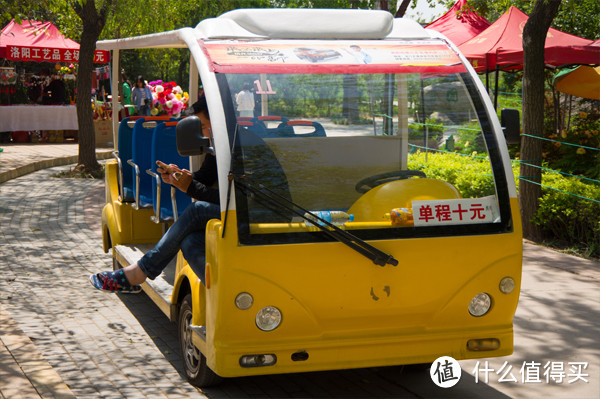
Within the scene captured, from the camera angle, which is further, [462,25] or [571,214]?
[462,25]

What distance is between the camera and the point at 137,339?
6.32 m

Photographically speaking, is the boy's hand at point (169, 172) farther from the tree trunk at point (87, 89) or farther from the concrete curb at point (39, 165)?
the tree trunk at point (87, 89)

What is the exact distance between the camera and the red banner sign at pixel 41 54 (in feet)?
78.5

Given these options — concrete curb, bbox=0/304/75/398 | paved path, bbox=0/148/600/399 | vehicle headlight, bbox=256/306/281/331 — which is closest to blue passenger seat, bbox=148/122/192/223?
paved path, bbox=0/148/600/399

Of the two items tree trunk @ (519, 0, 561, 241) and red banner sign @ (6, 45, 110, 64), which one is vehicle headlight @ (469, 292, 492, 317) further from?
red banner sign @ (6, 45, 110, 64)

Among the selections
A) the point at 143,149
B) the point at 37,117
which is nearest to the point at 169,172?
the point at 143,149

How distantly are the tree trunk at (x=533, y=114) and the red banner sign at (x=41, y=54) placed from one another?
16.0 m

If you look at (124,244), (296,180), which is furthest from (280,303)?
(124,244)

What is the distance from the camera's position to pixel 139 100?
70.3 ft

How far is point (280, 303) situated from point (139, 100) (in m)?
17.7

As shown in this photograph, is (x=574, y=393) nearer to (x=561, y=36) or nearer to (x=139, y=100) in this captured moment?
(x=561, y=36)

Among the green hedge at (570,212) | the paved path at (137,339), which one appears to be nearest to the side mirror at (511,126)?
the paved path at (137,339)

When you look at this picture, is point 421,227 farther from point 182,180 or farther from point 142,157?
point 142,157

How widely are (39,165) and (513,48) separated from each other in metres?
10.5
